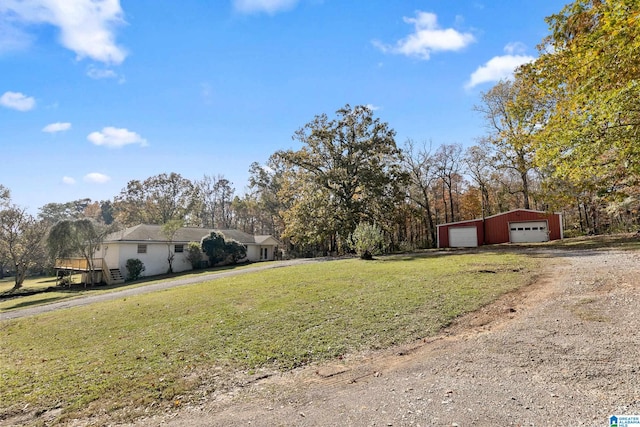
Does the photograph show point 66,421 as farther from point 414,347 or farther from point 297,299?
point 297,299

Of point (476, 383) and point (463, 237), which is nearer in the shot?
point (476, 383)

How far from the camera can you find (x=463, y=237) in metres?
30.3

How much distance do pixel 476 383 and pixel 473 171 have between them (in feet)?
119

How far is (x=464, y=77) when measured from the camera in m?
13.0

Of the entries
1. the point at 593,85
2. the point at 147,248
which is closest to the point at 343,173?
the point at 147,248

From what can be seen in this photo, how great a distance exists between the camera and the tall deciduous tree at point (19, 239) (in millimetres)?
24516

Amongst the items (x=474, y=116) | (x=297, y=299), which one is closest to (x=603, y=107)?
(x=297, y=299)

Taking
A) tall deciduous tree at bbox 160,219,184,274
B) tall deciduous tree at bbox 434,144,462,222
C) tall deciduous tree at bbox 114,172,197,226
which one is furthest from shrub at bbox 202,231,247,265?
tall deciduous tree at bbox 434,144,462,222

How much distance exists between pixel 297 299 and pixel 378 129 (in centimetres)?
2302

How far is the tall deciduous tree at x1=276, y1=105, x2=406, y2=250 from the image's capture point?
27703 mm

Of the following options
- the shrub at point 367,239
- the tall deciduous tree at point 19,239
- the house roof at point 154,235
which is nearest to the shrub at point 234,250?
the house roof at point 154,235

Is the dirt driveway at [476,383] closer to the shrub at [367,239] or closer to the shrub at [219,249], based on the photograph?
the shrub at [367,239]

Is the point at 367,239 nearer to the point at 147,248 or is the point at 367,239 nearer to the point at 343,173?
the point at 343,173

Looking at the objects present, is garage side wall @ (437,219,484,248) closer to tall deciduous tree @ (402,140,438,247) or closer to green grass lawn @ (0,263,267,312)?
tall deciduous tree @ (402,140,438,247)
